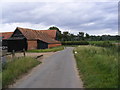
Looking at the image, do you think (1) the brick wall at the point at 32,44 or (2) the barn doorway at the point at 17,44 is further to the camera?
(1) the brick wall at the point at 32,44

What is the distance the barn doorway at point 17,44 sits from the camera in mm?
44513

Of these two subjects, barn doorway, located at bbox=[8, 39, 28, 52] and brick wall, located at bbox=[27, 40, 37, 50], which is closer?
barn doorway, located at bbox=[8, 39, 28, 52]

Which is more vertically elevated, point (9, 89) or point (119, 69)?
point (119, 69)

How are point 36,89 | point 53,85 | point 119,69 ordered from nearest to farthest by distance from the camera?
point 36,89, point 53,85, point 119,69

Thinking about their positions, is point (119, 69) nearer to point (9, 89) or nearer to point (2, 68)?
point (9, 89)

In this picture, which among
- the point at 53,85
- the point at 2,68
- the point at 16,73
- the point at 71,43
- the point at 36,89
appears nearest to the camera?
the point at 36,89

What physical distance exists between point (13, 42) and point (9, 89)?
38909 millimetres

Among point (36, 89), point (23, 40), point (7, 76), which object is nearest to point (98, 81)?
point (36, 89)

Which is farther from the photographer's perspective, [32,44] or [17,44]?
Answer: [32,44]

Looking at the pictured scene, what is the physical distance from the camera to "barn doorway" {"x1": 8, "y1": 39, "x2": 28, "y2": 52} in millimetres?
44513

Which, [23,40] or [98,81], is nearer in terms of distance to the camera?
[98,81]

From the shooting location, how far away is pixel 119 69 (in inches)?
364

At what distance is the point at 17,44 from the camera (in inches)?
1789

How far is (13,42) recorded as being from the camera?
4584cm
